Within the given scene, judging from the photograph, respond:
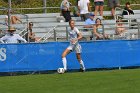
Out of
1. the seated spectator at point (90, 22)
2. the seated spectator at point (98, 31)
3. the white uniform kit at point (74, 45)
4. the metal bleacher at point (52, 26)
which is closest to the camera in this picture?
the white uniform kit at point (74, 45)

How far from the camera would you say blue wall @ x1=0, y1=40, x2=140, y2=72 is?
2144 cm

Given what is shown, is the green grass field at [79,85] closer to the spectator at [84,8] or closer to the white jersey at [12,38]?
the white jersey at [12,38]

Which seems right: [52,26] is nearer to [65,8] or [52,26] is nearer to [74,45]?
[65,8]

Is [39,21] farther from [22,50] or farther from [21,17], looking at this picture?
[22,50]

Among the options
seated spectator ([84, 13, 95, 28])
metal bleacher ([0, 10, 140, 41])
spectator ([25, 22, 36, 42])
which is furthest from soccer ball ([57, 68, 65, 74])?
seated spectator ([84, 13, 95, 28])

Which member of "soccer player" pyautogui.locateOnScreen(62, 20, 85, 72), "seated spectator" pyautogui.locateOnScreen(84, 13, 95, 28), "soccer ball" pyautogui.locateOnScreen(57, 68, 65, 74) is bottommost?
"soccer ball" pyautogui.locateOnScreen(57, 68, 65, 74)

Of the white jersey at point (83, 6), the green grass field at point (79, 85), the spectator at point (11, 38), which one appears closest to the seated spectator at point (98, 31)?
the white jersey at point (83, 6)

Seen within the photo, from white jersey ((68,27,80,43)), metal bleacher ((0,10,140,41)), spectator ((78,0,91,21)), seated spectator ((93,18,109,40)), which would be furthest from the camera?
spectator ((78,0,91,21))

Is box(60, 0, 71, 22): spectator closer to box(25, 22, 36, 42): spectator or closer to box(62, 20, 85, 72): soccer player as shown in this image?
box(25, 22, 36, 42): spectator

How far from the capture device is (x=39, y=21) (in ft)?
92.3

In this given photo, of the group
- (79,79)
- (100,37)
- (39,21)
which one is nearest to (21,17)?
(39,21)

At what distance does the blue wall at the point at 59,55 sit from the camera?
21438 mm

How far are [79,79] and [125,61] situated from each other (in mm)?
5859

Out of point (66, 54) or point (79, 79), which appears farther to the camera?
point (66, 54)
